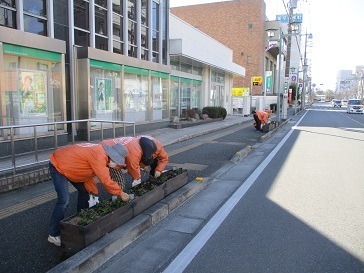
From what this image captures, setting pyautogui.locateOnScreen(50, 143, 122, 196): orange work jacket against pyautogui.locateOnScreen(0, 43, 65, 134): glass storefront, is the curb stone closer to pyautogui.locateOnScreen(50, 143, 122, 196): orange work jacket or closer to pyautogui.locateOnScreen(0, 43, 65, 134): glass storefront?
pyautogui.locateOnScreen(50, 143, 122, 196): orange work jacket

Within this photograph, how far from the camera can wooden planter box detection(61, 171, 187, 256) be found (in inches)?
138

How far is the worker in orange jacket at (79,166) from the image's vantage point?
11.7 feet

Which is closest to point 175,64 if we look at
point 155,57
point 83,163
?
point 155,57

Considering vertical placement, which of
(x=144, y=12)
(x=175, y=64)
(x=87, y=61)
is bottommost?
(x=87, y=61)

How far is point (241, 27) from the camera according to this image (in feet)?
152

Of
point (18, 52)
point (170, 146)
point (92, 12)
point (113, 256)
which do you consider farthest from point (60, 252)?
point (92, 12)

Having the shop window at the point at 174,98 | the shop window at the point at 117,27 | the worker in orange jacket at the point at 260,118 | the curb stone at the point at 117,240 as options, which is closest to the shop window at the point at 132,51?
the shop window at the point at 117,27

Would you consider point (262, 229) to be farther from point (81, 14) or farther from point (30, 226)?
point (81, 14)

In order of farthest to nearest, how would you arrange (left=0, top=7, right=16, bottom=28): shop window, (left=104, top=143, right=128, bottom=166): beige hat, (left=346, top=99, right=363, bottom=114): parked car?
(left=346, top=99, right=363, bottom=114): parked car → (left=0, top=7, right=16, bottom=28): shop window → (left=104, top=143, right=128, bottom=166): beige hat

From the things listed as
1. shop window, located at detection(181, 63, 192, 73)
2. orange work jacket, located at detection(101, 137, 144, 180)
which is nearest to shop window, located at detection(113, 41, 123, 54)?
shop window, located at detection(181, 63, 192, 73)

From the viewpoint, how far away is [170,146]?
11586 millimetres

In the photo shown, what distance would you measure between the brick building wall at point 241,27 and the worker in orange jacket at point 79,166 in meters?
44.5

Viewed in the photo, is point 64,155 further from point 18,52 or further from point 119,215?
point 18,52

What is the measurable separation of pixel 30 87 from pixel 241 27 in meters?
42.7
